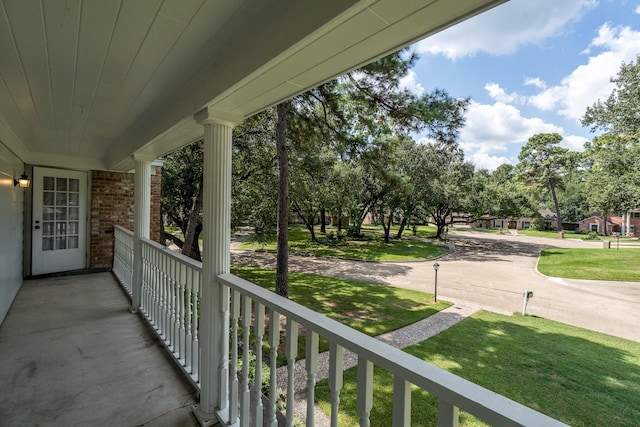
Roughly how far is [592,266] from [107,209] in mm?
17729

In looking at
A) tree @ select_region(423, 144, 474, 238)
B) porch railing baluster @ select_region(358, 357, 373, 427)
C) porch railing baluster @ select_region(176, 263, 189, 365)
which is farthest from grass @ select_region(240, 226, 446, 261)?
porch railing baluster @ select_region(358, 357, 373, 427)

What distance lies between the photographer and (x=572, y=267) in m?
12.5

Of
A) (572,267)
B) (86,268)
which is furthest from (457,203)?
(86,268)

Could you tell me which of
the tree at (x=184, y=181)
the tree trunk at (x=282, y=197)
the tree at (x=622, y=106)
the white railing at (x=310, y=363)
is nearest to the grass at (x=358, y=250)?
the tree at (x=184, y=181)

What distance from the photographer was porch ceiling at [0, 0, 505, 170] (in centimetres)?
110

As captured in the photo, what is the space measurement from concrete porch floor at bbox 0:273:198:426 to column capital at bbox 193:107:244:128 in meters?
2.06

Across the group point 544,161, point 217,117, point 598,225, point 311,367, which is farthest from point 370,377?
point 598,225

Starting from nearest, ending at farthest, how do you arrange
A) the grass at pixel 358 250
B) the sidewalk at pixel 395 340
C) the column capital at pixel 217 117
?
the column capital at pixel 217 117 < the sidewalk at pixel 395 340 < the grass at pixel 358 250

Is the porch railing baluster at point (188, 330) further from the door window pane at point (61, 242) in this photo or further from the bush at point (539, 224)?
the bush at point (539, 224)

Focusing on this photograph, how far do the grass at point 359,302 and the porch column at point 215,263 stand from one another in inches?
97.6

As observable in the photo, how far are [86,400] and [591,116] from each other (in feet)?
66.9

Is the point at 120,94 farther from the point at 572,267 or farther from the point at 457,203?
the point at 457,203

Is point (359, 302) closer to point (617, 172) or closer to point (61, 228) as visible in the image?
point (61, 228)

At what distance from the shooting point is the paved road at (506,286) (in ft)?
23.3
